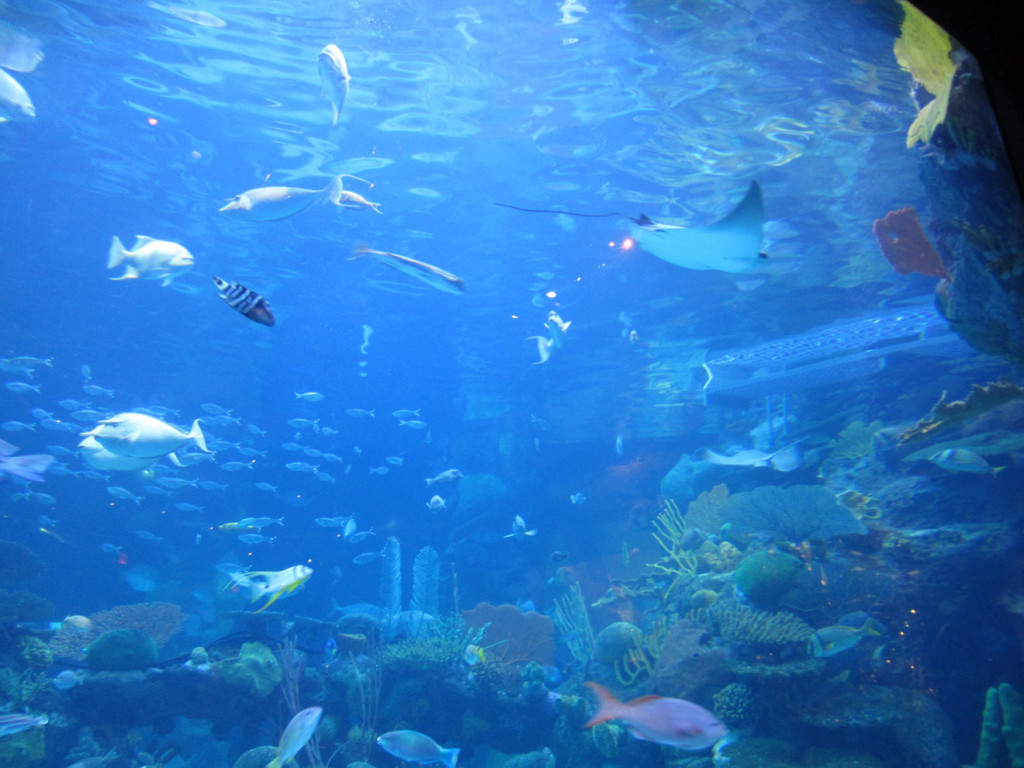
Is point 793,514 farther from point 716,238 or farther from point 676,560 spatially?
point 716,238

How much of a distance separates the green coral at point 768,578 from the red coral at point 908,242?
4.63m

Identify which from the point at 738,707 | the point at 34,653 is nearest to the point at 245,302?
the point at 738,707


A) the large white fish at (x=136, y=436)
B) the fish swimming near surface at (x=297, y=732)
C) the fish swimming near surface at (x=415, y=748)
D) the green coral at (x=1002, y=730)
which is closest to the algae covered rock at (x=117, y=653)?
the large white fish at (x=136, y=436)

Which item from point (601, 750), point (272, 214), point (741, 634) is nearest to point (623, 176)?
point (272, 214)

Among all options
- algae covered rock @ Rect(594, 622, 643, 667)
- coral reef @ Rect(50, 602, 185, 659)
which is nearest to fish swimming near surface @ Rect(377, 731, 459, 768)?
algae covered rock @ Rect(594, 622, 643, 667)

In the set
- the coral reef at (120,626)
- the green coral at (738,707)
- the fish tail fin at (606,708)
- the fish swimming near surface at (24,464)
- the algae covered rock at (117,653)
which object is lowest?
the coral reef at (120,626)

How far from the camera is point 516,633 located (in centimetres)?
1226

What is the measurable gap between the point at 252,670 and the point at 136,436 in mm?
4885

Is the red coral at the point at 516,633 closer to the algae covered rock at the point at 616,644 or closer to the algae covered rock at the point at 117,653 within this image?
the algae covered rock at the point at 616,644

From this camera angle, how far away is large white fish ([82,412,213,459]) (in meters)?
6.80

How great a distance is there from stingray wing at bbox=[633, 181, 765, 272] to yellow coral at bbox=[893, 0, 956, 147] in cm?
142

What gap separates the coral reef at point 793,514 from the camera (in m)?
8.46

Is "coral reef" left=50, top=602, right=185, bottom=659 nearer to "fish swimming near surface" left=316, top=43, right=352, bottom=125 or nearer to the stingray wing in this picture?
"fish swimming near surface" left=316, top=43, right=352, bottom=125

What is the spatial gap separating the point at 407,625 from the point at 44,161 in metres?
17.3
